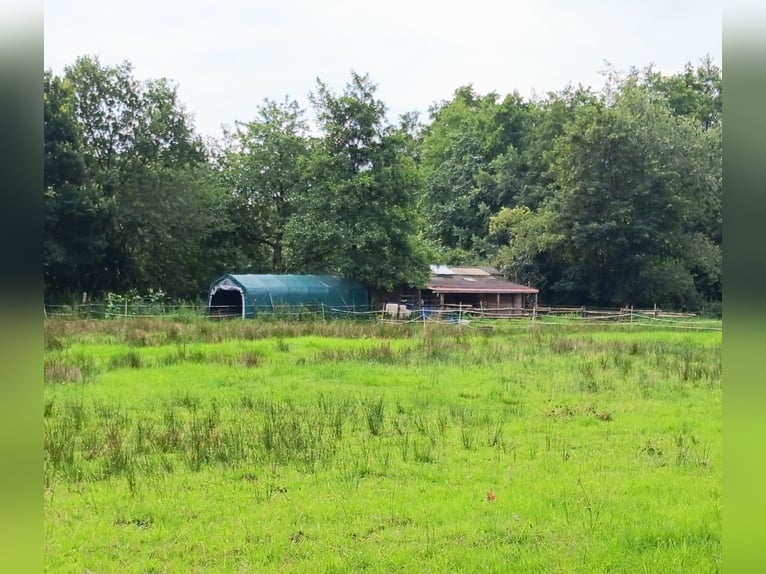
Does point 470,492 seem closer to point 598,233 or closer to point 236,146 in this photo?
point 598,233

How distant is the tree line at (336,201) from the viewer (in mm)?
32219

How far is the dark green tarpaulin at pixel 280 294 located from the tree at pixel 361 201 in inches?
47.0

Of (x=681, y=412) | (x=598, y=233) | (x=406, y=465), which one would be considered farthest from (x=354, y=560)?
(x=598, y=233)

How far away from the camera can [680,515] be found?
530 centimetres

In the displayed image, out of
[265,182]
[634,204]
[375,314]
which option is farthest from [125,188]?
[634,204]

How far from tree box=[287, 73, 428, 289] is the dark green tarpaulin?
1193 millimetres

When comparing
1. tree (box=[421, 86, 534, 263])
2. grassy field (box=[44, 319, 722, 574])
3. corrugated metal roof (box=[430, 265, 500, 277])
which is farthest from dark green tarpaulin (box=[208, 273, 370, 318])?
tree (box=[421, 86, 534, 263])
